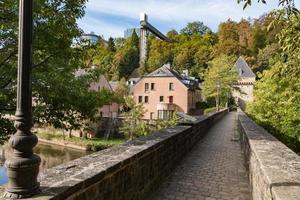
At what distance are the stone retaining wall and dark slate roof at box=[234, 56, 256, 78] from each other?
6410cm

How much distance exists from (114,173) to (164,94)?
45.9 metres

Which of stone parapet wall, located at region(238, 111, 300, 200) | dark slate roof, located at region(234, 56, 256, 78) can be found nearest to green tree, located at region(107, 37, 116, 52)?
dark slate roof, located at region(234, 56, 256, 78)

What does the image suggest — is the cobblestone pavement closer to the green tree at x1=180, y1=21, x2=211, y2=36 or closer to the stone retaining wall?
the stone retaining wall

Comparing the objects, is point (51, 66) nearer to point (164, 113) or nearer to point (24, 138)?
point (24, 138)

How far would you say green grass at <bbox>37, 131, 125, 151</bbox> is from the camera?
119 feet

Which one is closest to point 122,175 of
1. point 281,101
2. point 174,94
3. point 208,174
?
point 208,174

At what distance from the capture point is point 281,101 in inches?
793

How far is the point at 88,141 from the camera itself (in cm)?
3856

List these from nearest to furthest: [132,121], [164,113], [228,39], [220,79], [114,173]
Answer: [114,173] → [132,121] → [164,113] → [220,79] → [228,39]

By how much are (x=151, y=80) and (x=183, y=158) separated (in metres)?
42.1

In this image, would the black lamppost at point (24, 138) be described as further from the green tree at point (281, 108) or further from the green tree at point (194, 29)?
the green tree at point (194, 29)

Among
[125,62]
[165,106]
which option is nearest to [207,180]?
[165,106]

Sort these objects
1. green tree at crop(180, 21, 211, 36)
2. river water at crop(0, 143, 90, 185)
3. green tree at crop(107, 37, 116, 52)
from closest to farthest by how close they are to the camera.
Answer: river water at crop(0, 143, 90, 185)
green tree at crop(107, 37, 116, 52)
green tree at crop(180, 21, 211, 36)

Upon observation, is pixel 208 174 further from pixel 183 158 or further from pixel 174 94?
pixel 174 94
